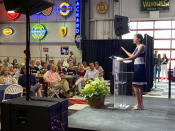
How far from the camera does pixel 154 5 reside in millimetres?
13258

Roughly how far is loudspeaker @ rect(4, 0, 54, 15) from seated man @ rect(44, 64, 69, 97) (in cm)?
478

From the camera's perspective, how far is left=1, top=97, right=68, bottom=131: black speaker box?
7.31ft

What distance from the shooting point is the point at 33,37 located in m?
15.3

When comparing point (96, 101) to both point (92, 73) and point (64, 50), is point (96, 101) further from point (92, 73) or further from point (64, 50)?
point (64, 50)

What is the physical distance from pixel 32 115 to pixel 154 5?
40.2 ft

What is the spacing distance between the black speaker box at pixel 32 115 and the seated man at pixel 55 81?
16.1 ft

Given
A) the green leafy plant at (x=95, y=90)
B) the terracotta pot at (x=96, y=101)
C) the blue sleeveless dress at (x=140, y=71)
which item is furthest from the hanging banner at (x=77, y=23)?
the blue sleeveless dress at (x=140, y=71)

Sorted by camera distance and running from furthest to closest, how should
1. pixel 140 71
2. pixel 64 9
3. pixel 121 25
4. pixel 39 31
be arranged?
pixel 39 31
pixel 64 9
pixel 121 25
pixel 140 71

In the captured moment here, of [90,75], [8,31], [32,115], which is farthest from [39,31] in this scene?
[32,115]

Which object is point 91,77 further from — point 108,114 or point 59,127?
point 59,127

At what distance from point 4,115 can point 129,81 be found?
6.13m

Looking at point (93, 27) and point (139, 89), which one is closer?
point (139, 89)

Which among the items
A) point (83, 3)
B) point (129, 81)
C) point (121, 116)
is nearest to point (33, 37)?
point (83, 3)

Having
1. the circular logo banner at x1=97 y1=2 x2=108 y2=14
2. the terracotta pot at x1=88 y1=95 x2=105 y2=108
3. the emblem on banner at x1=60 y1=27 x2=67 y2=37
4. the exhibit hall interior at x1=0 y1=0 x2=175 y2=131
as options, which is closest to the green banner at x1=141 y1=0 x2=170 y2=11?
the exhibit hall interior at x1=0 y1=0 x2=175 y2=131
